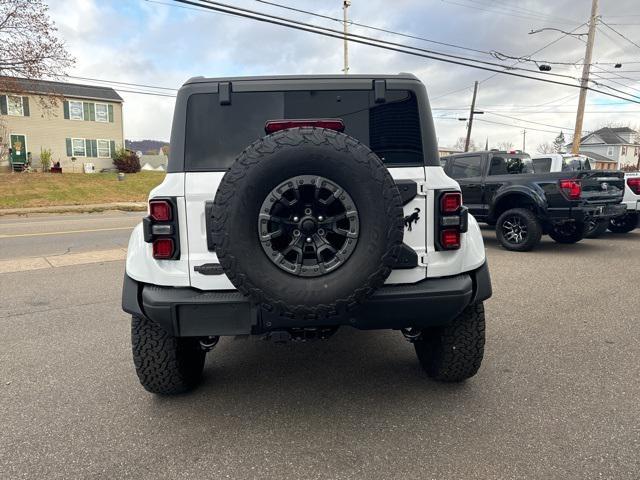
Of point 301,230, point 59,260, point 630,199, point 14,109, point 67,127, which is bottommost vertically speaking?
point 59,260

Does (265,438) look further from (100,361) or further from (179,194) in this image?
(100,361)

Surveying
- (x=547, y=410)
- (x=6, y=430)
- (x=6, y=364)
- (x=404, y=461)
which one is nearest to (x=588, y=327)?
(x=547, y=410)

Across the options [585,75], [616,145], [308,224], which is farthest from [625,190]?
[616,145]

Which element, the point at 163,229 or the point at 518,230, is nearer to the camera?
the point at 163,229

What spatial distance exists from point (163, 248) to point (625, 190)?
1033cm

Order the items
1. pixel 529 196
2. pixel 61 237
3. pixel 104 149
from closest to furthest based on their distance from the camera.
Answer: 1. pixel 529 196
2. pixel 61 237
3. pixel 104 149

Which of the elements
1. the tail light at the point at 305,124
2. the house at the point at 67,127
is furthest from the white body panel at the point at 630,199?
the house at the point at 67,127

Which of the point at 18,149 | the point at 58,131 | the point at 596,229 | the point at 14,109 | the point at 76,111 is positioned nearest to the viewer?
the point at 596,229

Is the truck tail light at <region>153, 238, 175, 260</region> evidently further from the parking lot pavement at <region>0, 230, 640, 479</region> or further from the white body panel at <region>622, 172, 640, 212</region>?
the white body panel at <region>622, 172, 640, 212</region>

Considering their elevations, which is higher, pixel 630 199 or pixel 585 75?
pixel 585 75

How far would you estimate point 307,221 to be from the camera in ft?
7.18

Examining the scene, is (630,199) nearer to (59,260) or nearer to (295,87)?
(295,87)

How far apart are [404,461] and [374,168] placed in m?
1.47

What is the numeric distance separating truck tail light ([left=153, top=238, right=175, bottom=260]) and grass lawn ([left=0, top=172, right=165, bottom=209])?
2040 cm
